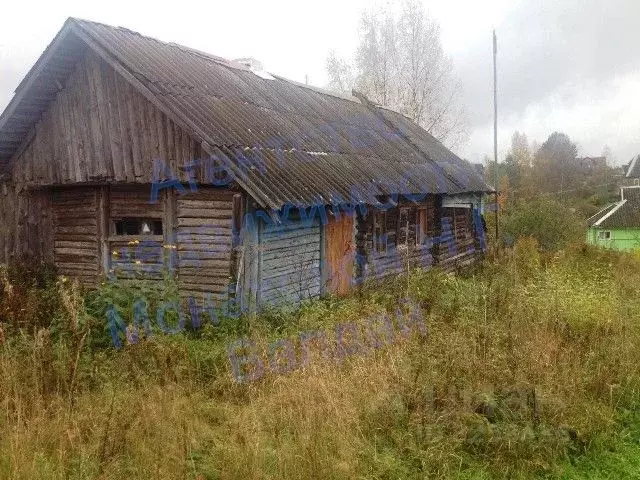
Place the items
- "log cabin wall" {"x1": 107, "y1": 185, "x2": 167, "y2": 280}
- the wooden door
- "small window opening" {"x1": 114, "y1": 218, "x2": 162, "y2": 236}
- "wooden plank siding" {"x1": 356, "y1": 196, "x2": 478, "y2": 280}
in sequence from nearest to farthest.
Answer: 1. "log cabin wall" {"x1": 107, "y1": 185, "x2": 167, "y2": 280}
2. "small window opening" {"x1": 114, "y1": 218, "x2": 162, "y2": 236}
3. the wooden door
4. "wooden plank siding" {"x1": 356, "y1": 196, "x2": 478, "y2": 280}

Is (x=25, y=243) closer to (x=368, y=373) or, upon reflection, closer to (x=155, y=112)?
(x=155, y=112)

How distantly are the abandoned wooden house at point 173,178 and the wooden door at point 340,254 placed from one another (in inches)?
1.3

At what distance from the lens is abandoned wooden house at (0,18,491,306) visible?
28.2 ft

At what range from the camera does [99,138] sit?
9.57 metres

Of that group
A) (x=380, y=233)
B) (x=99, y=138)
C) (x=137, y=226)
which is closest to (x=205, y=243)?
(x=137, y=226)

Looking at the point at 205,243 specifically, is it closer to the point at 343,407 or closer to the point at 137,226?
the point at 137,226

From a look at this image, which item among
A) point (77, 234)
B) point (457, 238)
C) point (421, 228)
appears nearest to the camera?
point (77, 234)

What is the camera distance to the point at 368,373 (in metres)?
5.50

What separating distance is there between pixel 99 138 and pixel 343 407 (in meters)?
7.14

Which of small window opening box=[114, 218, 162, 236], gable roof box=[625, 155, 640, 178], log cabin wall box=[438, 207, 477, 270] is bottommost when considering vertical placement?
log cabin wall box=[438, 207, 477, 270]

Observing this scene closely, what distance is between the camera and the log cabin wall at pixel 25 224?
10.6 metres

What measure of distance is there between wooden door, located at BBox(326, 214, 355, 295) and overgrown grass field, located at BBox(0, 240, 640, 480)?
3.54 m

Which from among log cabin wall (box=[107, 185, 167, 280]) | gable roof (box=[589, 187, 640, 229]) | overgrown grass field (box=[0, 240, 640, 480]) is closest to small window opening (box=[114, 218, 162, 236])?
log cabin wall (box=[107, 185, 167, 280])

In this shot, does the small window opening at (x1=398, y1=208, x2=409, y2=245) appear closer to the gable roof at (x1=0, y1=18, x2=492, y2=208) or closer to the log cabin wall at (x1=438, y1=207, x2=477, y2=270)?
the gable roof at (x1=0, y1=18, x2=492, y2=208)
